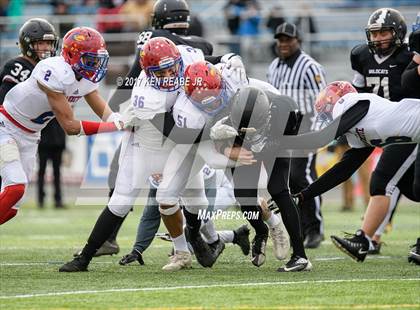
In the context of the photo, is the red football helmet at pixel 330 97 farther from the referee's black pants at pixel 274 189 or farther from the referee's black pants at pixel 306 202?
the referee's black pants at pixel 306 202

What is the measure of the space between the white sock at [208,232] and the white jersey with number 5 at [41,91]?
4.18 ft

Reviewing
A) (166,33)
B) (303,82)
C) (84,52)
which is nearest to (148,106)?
(84,52)

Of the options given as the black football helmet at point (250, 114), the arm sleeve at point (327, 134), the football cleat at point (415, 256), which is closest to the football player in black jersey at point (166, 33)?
the black football helmet at point (250, 114)

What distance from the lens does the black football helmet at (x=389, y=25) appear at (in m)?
6.97

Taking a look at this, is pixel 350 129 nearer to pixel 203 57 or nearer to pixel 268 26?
pixel 203 57

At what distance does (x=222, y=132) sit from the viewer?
5.97 meters

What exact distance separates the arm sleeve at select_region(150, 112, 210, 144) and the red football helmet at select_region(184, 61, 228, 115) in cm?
15

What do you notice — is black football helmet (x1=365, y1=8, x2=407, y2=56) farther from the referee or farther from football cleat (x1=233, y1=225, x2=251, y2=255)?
the referee

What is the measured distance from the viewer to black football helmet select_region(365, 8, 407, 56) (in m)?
6.97

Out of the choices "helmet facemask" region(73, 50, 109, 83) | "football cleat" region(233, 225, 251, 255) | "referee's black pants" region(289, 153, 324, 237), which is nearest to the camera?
"helmet facemask" region(73, 50, 109, 83)

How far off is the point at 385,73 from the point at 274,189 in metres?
1.63

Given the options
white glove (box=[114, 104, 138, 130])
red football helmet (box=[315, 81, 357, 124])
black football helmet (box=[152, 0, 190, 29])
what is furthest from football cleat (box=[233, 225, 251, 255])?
black football helmet (box=[152, 0, 190, 29])

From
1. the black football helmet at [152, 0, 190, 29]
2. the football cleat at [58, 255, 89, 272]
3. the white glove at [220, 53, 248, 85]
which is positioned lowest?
the football cleat at [58, 255, 89, 272]

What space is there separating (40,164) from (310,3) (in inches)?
241
